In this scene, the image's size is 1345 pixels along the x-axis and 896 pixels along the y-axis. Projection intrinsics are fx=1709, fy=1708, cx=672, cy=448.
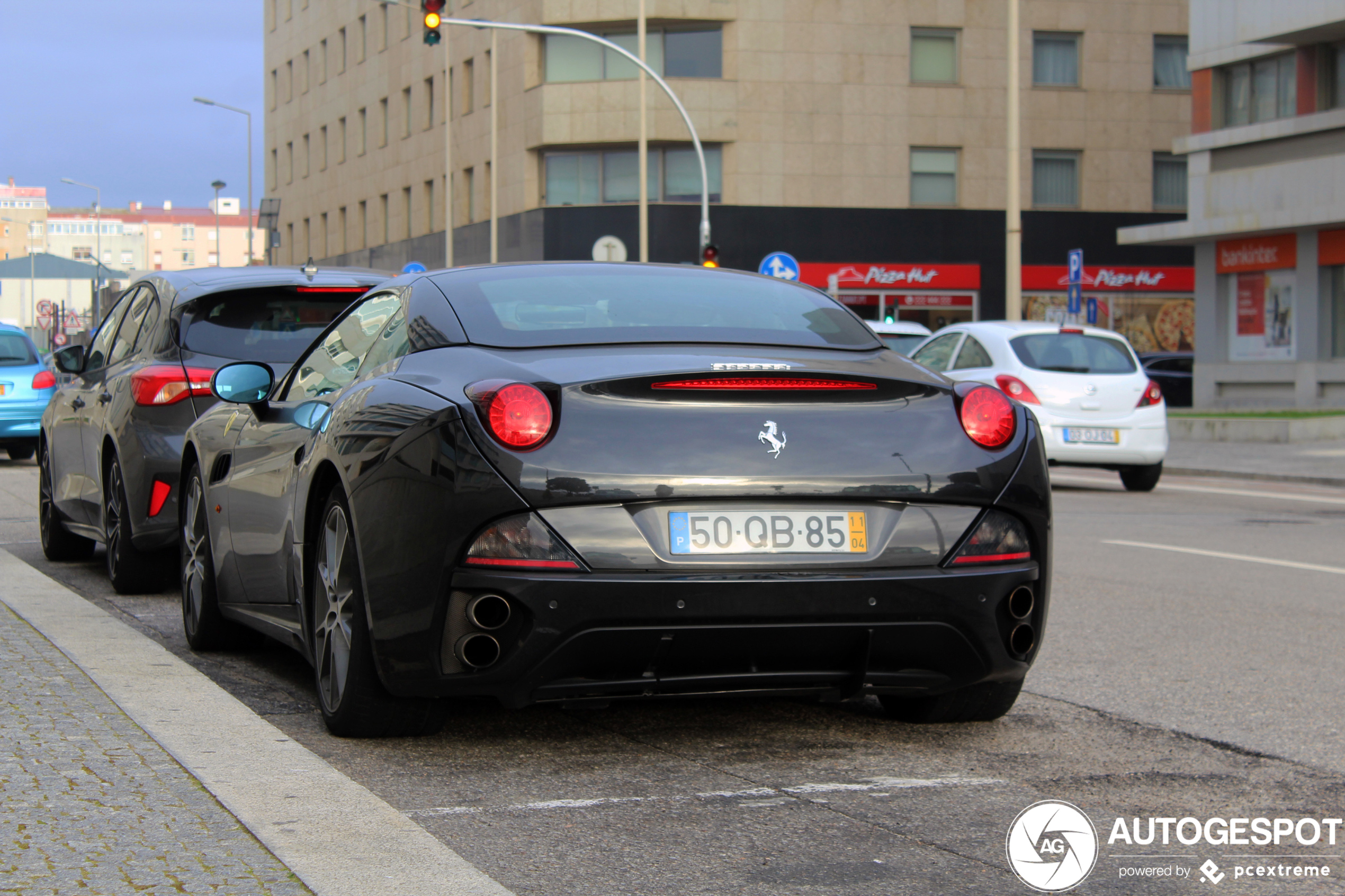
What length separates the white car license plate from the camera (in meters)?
16.5

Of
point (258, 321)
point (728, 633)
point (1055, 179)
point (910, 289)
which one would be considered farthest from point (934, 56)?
point (728, 633)

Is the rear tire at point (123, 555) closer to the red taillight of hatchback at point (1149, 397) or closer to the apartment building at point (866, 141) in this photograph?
the red taillight of hatchback at point (1149, 397)

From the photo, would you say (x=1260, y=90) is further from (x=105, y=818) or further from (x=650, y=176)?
(x=105, y=818)

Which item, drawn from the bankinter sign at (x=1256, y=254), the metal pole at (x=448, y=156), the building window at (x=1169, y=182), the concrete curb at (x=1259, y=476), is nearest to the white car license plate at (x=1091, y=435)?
the concrete curb at (x=1259, y=476)

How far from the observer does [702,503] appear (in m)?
4.22

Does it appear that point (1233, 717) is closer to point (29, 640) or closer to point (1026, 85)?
point (29, 640)

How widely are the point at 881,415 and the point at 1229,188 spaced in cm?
3431

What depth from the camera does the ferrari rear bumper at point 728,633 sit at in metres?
4.16

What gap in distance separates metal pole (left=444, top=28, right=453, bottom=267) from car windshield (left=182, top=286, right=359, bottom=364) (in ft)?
136

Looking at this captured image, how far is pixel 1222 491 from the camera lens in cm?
1733

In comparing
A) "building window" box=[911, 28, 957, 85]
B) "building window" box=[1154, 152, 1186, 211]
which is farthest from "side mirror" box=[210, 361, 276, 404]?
"building window" box=[1154, 152, 1186, 211]

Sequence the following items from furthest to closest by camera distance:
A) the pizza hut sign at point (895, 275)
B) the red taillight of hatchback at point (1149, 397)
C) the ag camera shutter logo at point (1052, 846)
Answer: the pizza hut sign at point (895, 275) < the red taillight of hatchback at point (1149, 397) < the ag camera shutter logo at point (1052, 846)

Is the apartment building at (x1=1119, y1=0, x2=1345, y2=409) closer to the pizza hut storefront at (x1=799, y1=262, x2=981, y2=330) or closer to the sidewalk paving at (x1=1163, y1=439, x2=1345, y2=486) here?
the pizza hut storefront at (x1=799, y1=262, x2=981, y2=330)

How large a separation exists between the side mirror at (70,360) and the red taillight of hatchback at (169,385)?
3.84 feet
